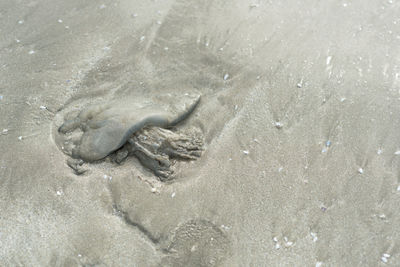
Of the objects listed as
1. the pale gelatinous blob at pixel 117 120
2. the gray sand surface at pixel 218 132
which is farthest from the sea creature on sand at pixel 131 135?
the gray sand surface at pixel 218 132

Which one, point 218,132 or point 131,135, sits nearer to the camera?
point 131,135

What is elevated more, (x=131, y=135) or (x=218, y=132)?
(x=131, y=135)

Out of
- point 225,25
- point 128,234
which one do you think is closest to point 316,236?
point 128,234

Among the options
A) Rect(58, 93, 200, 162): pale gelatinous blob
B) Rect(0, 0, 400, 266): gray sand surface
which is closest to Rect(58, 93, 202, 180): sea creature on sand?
Rect(58, 93, 200, 162): pale gelatinous blob

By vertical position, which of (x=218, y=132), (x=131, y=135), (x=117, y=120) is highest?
(x=117, y=120)

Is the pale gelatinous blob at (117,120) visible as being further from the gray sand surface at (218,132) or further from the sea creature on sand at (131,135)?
the gray sand surface at (218,132)

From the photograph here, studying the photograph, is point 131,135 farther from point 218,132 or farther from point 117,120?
point 218,132

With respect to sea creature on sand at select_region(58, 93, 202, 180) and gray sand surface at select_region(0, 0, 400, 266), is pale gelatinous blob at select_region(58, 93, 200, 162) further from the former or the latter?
gray sand surface at select_region(0, 0, 400, 266)

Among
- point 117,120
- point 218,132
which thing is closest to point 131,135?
point 117,120

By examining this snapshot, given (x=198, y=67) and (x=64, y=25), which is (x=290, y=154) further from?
(x=64, y=25)
